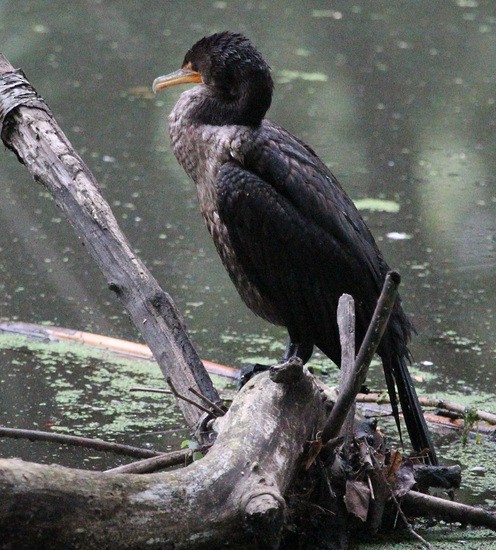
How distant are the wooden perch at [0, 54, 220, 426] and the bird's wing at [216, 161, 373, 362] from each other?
36 centimetres

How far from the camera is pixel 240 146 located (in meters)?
4.07

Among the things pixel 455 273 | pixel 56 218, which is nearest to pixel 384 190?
pixel 455 273

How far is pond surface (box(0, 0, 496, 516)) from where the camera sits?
17.8 feet

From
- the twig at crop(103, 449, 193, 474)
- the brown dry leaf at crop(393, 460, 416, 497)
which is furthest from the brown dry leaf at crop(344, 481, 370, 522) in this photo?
the twig at crop(103, 449, 193, 474)

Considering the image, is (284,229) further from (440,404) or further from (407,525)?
(407,525)

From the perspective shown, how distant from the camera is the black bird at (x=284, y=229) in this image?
3.94 m

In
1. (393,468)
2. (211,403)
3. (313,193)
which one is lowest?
(393,468)

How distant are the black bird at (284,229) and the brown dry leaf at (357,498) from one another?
48 cm

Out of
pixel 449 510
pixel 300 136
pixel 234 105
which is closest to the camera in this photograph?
pixel 449 510

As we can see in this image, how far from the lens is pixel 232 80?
4.28 metres

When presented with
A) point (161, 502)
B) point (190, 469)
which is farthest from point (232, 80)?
point (161, 502)

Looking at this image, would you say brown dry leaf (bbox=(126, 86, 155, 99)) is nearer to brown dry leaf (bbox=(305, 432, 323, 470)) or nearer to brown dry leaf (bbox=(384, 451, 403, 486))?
brown dry leaf (bbox=(384, 451, 403, 486))

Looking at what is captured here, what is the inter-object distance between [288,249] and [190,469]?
141cm

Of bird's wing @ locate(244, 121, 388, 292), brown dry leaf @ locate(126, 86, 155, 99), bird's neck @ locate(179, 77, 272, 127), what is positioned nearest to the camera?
bird's wing @ locate(244, 121, 388, 292)
